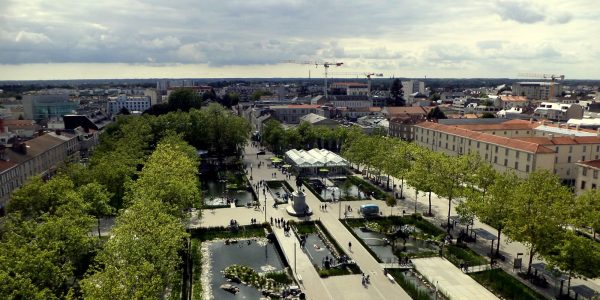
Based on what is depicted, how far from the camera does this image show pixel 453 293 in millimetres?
36031

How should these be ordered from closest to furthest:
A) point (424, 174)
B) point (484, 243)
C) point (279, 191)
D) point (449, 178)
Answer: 1. point (484, 243)
2. point (449, 178)
3. point (424, 174)
4. point (279, 191)

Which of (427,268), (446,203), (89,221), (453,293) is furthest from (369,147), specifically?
(89,221)

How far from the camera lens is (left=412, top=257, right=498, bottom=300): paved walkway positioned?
3591cm

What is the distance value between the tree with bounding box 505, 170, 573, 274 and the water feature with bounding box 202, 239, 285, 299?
21924 mm

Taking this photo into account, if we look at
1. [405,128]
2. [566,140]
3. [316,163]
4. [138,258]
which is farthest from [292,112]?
[138,258]

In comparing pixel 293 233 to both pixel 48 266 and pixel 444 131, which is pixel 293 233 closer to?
pixel 48 266

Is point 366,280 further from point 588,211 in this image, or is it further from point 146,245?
point 588,211

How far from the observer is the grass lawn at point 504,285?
116 ft

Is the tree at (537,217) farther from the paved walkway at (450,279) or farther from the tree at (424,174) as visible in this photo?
the tree at (424,174)

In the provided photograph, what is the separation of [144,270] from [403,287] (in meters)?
21.7

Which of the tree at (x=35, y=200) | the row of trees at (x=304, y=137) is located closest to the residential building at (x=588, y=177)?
the row of trees at (x=304, y=137)

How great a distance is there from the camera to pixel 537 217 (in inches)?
1449

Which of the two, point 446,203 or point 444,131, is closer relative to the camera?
point 446,203

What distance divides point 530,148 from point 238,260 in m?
53.2
